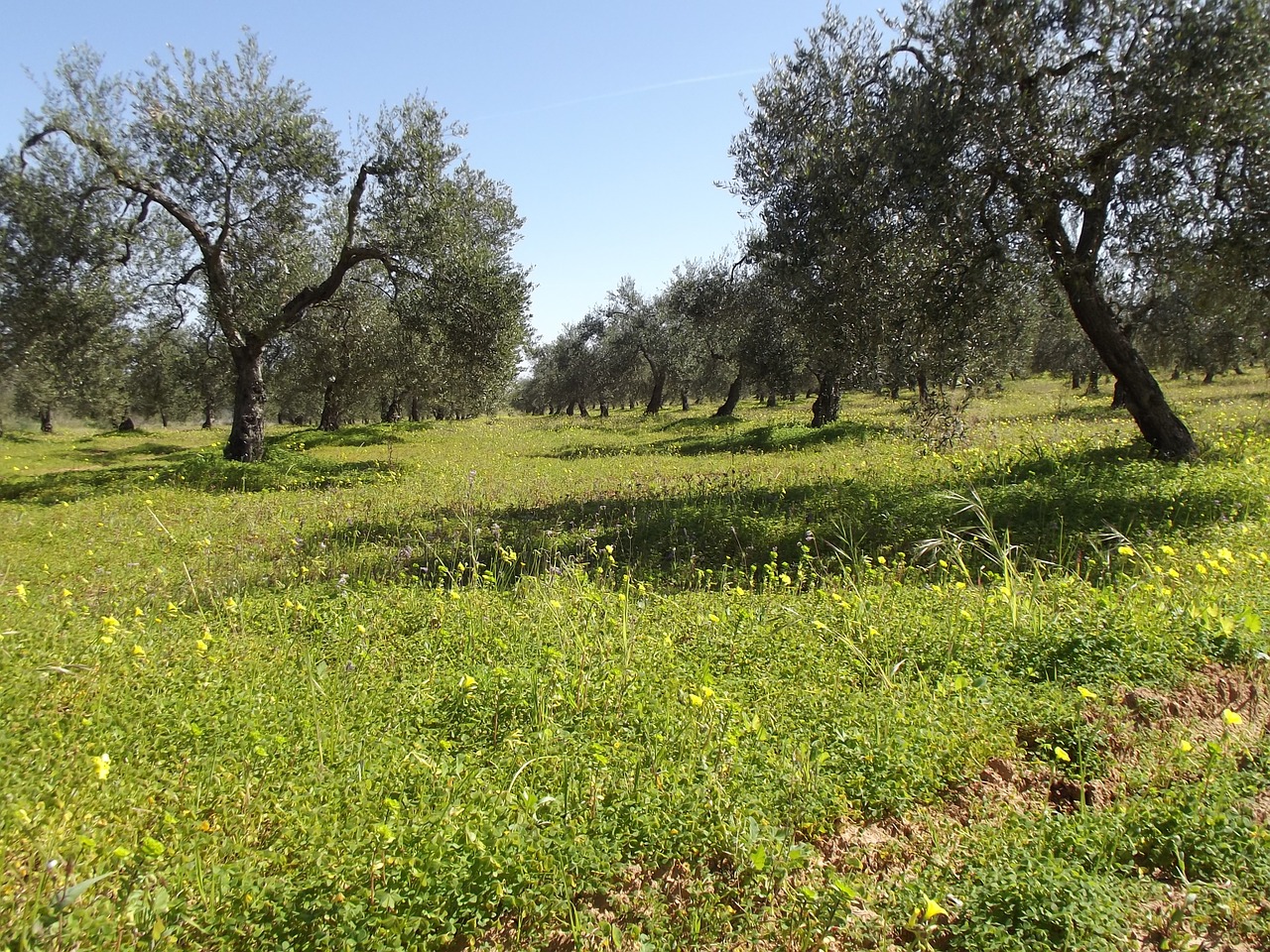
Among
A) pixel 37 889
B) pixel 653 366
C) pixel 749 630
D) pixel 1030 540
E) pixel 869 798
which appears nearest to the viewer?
pixel 37 889

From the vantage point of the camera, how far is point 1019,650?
474 cm

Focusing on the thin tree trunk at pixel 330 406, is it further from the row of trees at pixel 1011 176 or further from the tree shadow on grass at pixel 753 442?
the row of trees at pixel 1011 176

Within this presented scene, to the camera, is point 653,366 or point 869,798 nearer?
point 869,798

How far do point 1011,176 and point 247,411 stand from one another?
17.5 meters

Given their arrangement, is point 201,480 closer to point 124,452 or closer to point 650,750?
point 650,750

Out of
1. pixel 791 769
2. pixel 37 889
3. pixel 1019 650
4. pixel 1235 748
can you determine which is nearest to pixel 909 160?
pixel 1019 650

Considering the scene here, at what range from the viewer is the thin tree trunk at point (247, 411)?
681 inches

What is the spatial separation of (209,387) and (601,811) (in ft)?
137

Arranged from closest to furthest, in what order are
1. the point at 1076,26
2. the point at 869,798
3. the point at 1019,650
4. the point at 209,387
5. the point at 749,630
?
the point at 869,798 < the point at 1019,650 < the point at 749,630 < the point at 1076,26 < the point at 209,387

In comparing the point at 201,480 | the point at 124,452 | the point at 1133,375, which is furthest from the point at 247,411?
the point at 1133,375

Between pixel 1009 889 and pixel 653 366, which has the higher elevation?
pixel 653 366

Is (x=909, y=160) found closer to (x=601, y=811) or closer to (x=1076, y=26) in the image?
(x=1076, y=26)

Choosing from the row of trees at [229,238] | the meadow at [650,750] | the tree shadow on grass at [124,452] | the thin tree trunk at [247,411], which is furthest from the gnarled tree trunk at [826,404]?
the tree shadow on grass at [124,452]

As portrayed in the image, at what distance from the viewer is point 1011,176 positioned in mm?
10031
